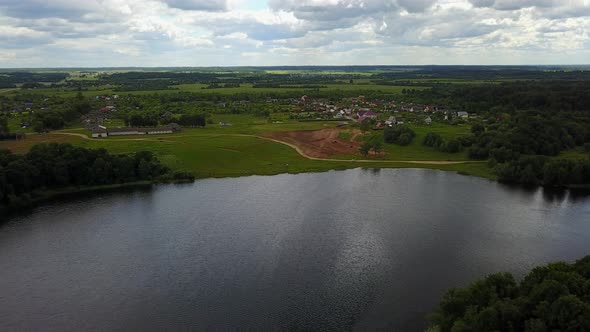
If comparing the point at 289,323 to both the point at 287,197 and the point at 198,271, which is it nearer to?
the point at 198,271

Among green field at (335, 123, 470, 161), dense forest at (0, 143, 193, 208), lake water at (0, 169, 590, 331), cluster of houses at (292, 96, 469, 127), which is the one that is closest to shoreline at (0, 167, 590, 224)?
dense forest at (0, 143, 193, 208)

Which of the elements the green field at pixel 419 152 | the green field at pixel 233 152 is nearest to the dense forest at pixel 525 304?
the green field at pixel 233 152

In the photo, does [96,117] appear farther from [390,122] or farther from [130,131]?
[390,122]

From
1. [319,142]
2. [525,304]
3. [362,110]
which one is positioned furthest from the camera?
[362,110]

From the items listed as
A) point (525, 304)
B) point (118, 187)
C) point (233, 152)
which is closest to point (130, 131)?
point (233, 152)

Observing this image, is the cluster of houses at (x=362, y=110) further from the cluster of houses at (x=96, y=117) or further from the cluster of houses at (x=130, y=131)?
the cluster of houses at (x=96, y=117)

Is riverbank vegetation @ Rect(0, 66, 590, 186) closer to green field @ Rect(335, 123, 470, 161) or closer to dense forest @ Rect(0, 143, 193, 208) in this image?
green field @ Rect(335, 123, 470, 161)
